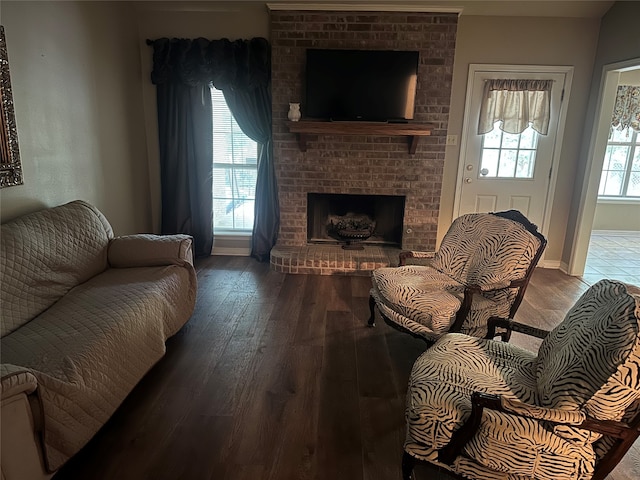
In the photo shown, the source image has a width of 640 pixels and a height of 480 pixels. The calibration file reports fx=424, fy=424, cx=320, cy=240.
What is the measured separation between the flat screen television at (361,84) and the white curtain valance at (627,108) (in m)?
3.57

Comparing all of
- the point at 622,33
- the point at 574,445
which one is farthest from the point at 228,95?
the point at 574,445

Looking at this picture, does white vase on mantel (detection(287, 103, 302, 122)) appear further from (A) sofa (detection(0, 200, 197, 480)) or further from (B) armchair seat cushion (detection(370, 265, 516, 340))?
(B) armchair seat cushion (detection(370, 265, 516, 340))

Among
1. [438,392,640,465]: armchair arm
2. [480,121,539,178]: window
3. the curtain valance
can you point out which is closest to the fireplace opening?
[480,121,539,178]: window

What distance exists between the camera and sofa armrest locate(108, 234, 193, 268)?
2867mm

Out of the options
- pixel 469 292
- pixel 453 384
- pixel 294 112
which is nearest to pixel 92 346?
pixel 453 384

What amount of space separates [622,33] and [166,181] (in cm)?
453

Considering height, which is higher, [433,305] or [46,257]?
[46,257]

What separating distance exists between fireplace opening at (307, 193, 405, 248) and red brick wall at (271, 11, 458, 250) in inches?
6.9

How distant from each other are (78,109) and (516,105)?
402 cm

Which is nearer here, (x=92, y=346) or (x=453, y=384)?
(x=453, y=384)

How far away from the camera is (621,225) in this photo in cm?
635

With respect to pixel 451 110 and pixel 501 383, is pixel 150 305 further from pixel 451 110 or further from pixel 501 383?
pixel 451 110

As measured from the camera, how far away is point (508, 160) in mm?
4480

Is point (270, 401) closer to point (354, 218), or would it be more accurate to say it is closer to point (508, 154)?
point (354, 218)
